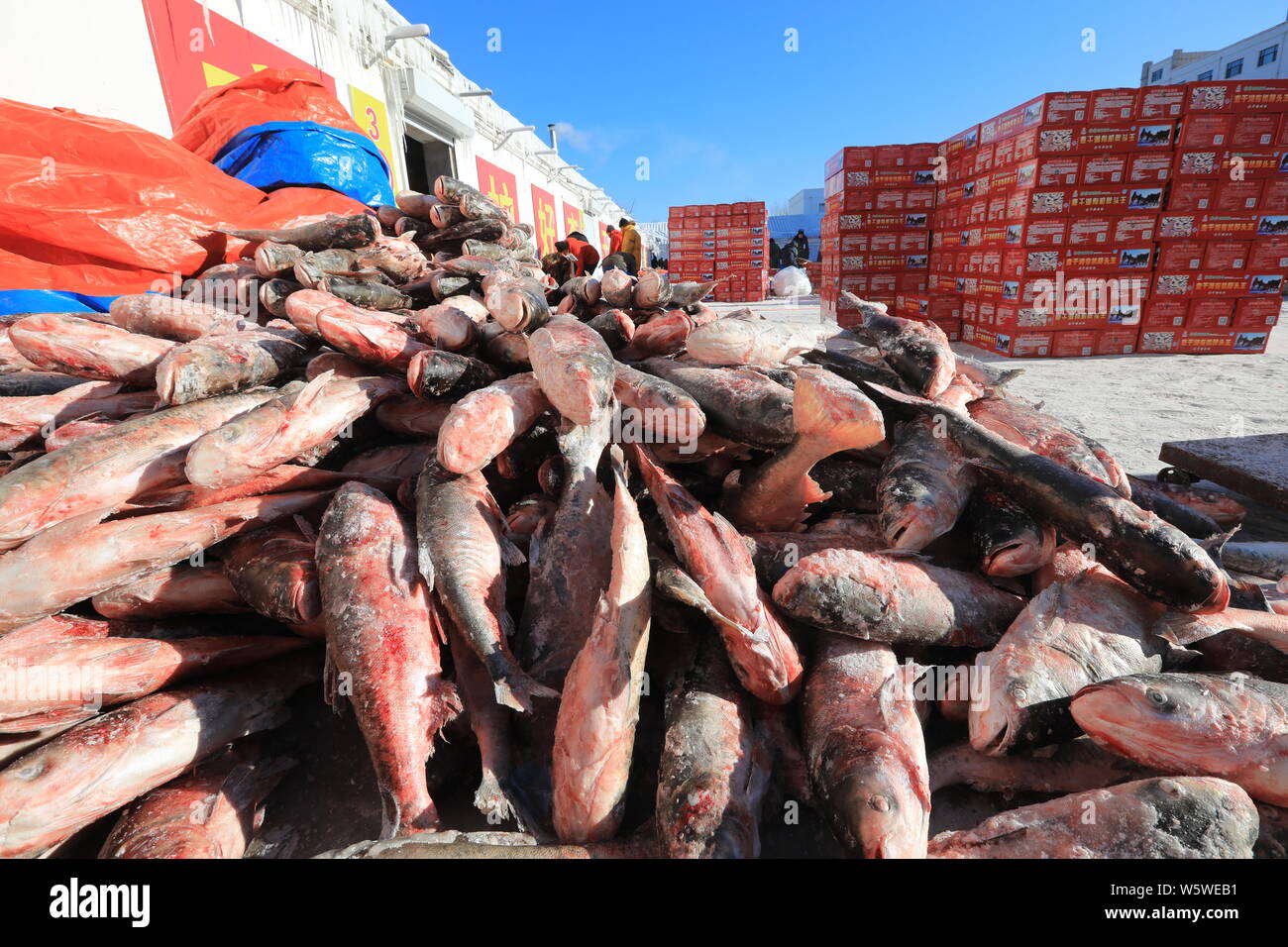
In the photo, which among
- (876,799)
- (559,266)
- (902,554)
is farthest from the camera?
(559,266)

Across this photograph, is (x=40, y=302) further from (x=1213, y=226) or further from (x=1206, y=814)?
(x=1213, y=226)

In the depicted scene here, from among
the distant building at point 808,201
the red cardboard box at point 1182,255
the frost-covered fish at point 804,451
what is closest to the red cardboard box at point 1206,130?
the red cardboard box at point 1182,255

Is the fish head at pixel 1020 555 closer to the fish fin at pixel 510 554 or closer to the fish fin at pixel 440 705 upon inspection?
the fish fin at pixel 510 554

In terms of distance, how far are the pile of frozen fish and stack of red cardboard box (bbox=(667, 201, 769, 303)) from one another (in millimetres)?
22659

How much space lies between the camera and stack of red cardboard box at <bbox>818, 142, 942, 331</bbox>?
13.7 meters

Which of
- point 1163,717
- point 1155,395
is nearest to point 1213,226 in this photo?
point 1155,395

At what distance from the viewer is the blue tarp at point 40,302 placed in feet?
12.8

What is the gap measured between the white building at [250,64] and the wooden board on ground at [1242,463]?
10.6 m

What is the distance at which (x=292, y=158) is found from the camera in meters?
5.88

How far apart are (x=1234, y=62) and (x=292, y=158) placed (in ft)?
141

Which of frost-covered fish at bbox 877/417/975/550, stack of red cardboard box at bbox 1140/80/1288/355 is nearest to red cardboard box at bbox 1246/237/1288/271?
stack of red cardboard box at bbox 1140/80/1288/355
